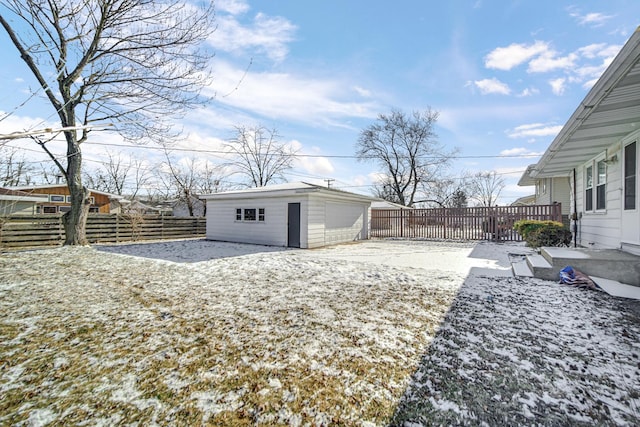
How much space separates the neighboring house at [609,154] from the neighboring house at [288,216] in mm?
6644

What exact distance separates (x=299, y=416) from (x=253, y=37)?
7783mm

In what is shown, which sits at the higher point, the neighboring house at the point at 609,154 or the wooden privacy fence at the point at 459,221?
the neighboring house at the point at 609,154

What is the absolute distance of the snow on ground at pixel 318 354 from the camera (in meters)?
1.70

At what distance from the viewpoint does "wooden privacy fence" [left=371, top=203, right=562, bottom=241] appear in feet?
39.2

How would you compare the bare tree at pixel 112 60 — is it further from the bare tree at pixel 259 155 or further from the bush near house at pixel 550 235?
the bare tree at pixel 259 155

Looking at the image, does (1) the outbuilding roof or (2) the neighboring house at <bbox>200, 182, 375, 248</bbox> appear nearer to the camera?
(1) the outbuilding roof

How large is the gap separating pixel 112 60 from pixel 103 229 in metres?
6.38

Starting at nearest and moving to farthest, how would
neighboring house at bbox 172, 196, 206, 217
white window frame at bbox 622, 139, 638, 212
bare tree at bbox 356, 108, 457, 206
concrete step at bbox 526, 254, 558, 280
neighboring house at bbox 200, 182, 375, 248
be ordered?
white window frame at bbox 622, 139, 638, 212 → concrete step at bbox 526, 254, 558, 280 → neighboring house at bbox 200, 182, 375, 248 → neighboring house at bbox 172, 196, 206, 217 → bare tree at bbox 356, 108, 457, 206

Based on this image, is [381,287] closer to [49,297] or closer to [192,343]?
[192,343]

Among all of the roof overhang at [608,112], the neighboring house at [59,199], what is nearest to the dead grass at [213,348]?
the roof overhang at [608,112]

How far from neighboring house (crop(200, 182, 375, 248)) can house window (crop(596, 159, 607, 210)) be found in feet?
23.4

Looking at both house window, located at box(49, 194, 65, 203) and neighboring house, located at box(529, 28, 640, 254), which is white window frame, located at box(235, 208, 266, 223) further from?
house window, located at box(49, 194, 65, 203)

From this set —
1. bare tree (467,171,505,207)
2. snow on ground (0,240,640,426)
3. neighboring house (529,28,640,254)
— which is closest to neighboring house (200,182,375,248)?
snow on ground (0,240,640,426)

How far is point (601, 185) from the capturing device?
6.36 m
